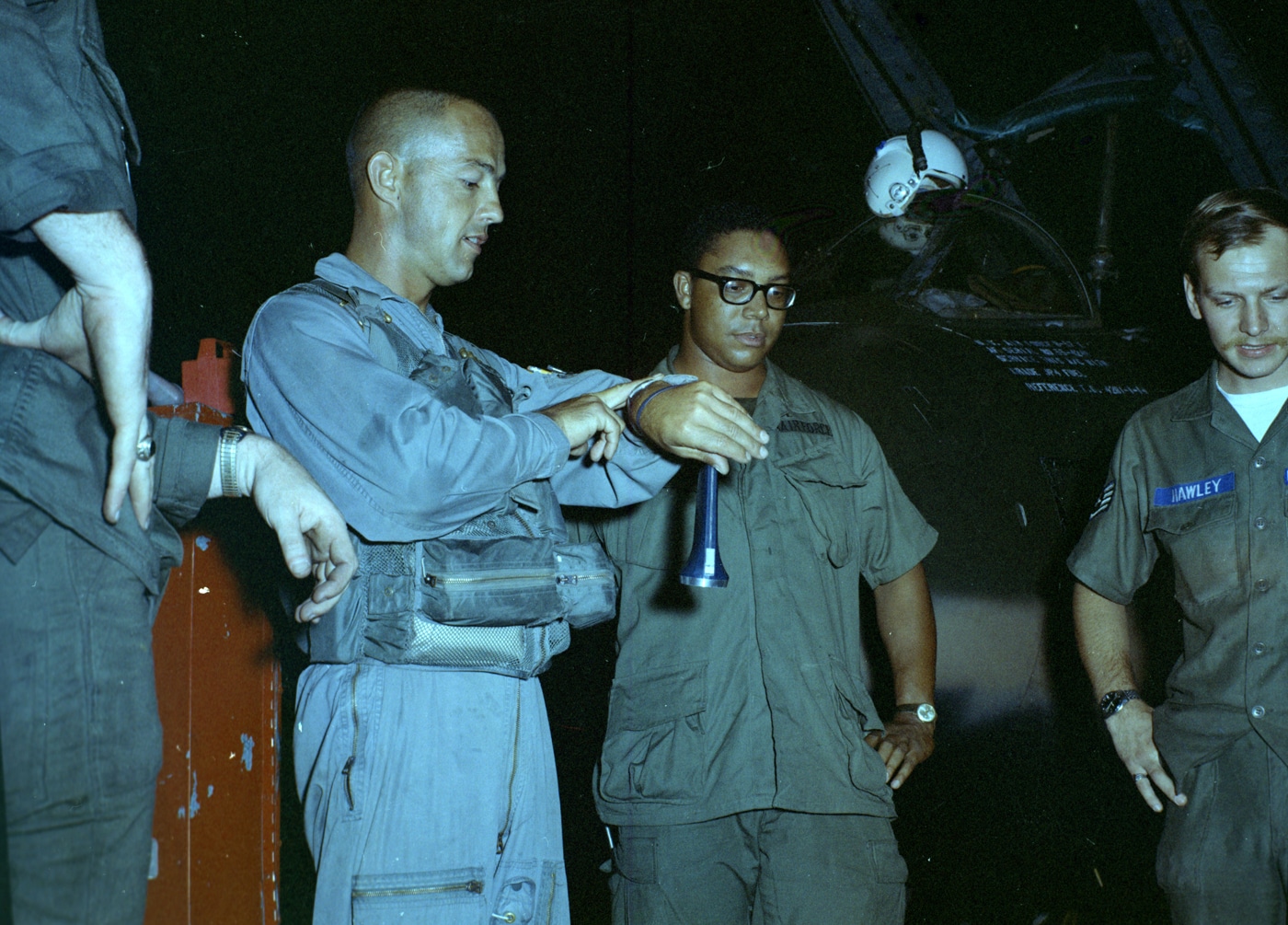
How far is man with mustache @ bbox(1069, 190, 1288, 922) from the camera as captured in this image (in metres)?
2.02

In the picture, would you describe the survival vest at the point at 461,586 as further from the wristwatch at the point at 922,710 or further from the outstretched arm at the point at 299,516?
the wristwatch at the point at 922,710

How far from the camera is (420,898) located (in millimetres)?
1637

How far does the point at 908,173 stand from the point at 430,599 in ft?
9.12

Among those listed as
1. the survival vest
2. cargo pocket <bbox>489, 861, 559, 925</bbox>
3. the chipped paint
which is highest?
the survival vest

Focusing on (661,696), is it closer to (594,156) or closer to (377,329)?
(377,329)

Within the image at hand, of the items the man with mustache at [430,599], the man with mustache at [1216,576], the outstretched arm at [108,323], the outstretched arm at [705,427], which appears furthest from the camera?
the man with mustache at [1216,576]

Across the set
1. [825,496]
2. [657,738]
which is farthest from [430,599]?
[825,496]

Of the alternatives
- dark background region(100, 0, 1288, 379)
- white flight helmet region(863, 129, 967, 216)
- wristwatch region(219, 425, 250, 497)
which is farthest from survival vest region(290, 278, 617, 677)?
white flight helmet region(863, 129, 967, 216)

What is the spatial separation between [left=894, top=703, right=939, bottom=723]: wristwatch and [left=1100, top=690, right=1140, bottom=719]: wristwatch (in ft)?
1.29

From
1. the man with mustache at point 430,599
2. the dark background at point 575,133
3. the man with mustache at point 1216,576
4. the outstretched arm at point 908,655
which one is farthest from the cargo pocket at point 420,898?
the dark background at point 575,133

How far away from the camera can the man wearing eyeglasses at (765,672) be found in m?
2.24

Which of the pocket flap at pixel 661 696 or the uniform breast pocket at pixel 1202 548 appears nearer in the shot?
the uniform breast pocket at pixel 1202 548

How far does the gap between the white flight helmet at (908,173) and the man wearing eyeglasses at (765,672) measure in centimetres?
115

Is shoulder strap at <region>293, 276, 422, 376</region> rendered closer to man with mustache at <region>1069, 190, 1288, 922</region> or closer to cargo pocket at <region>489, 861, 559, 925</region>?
cargo pocket at <region>489, 861, 559, 925</region>
